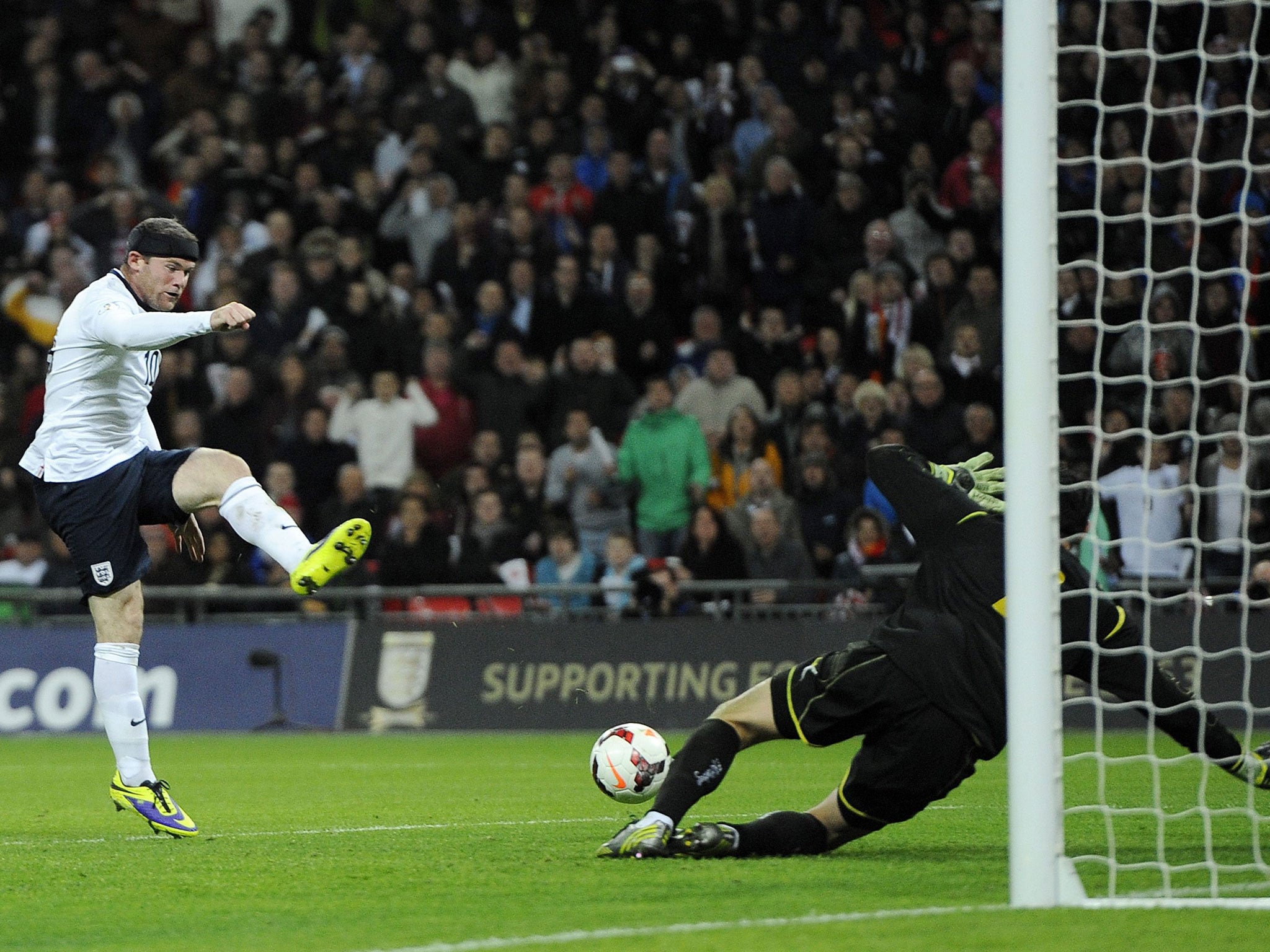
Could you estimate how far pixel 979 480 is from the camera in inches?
271

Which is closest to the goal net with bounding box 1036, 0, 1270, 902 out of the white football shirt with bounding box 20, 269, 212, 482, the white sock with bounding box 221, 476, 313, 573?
the white sock with bounding box 221, 476, 313, 573

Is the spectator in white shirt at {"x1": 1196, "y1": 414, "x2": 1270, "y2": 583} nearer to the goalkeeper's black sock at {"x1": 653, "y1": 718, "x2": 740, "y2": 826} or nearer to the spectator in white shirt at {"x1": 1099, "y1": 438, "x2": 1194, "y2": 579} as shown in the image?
the spectator in white shirt at {"x1": 1099, "y1": 438, "x2": 1194, "y2": 579}

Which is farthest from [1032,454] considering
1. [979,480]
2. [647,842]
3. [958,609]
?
[647,842]

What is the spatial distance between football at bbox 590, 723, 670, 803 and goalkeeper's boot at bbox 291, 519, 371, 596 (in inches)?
45.6

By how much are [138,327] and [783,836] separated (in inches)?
119

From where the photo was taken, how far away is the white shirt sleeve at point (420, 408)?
53.2ft

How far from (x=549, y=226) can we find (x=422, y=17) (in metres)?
3.65

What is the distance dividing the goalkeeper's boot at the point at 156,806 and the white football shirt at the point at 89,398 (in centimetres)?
125

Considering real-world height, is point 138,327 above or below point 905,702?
above

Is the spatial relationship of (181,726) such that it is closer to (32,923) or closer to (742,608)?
(742,608)

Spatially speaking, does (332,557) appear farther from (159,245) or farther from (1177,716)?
(1177,716)

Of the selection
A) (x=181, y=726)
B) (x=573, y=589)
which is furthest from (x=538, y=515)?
(x=181, y=726)

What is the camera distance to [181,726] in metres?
15.4

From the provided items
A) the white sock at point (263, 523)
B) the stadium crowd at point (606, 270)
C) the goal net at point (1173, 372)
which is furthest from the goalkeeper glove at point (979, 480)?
the stadium crowd at point (606, 270)
